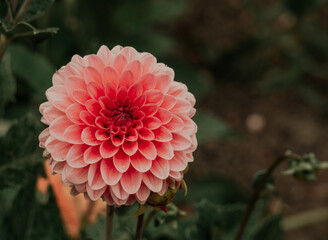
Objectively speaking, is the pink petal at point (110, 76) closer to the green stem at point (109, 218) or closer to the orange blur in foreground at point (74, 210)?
the green stem at point (109, 218)

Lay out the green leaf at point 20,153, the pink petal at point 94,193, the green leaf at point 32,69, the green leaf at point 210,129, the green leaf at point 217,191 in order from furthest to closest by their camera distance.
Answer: the green leaf at point 217,191 → the green leaf at point 210,129 → the green leaf at point 32,69 → the green leaf at point 20,153 → the pink petal at point 94,193

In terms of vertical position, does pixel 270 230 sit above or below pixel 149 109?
below

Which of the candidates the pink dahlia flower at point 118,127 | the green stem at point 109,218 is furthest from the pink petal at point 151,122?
the green stem at point 109,218

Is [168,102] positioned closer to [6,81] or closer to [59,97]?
[59,97]

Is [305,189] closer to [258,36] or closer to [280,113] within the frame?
[280,113]

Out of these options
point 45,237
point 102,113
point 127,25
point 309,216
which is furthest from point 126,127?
point 309,216

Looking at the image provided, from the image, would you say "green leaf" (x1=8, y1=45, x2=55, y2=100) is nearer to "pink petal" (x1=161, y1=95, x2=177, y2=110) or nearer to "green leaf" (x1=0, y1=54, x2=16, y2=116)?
"green leaf" (x1=0, y1=54, x2=16, y2=116)

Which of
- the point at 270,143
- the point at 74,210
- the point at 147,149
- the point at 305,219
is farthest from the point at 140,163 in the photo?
the point at 270,143
